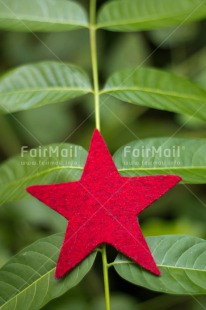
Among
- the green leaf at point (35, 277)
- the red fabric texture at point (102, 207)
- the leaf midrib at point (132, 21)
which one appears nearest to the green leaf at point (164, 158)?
the red fabric texture at point (102, 207)

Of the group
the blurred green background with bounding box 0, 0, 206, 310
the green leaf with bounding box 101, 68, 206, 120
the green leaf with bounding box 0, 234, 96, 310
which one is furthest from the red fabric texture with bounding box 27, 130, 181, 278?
the blurred green background with bounding box 0, 0, 206, 310

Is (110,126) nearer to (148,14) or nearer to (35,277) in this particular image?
(148,14)

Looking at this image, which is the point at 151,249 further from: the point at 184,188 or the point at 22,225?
the point at 184,188

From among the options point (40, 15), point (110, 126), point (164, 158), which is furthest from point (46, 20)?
point (110, 126)

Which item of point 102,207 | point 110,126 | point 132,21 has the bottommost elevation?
point 102,207

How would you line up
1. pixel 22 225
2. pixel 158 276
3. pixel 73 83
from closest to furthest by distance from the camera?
pixel 158 276
pixel 73 83
pixel 22 225

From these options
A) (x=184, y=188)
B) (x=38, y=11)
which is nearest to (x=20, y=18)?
(x=38, y=11)
